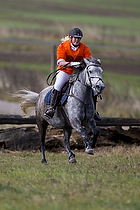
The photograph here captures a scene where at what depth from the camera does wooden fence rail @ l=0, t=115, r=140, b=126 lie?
39.3ft

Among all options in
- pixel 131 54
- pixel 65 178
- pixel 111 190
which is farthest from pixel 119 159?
pixel 131 54

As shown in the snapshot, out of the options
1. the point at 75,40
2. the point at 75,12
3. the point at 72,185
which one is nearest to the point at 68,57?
the point at 75,40

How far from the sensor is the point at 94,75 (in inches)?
356

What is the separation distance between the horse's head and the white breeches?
69 cm

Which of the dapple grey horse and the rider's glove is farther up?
the rider's glove

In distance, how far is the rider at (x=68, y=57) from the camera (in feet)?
31.3

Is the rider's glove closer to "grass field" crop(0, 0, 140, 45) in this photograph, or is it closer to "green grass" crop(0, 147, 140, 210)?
"green grass" crop(0, 147, 140, 210)

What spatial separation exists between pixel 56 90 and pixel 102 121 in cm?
260

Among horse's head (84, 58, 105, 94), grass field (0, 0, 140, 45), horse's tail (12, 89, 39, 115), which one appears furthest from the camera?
grass field (0, 0, 140, 45)

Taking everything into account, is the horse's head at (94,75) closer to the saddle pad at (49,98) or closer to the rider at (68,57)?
the rider at (68,57)

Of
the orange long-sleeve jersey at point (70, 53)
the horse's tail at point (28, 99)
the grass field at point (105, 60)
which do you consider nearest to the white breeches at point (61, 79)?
the orange long-sleeve jersey at point (70, 53)

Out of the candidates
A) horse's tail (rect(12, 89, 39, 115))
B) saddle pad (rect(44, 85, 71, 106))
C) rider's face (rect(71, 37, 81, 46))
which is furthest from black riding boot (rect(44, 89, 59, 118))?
horse's tail (rect(12, 89, 39, 115))

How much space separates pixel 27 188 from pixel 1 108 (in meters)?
10.8

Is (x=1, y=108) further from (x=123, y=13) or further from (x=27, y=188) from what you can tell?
(x=123, y=13)
